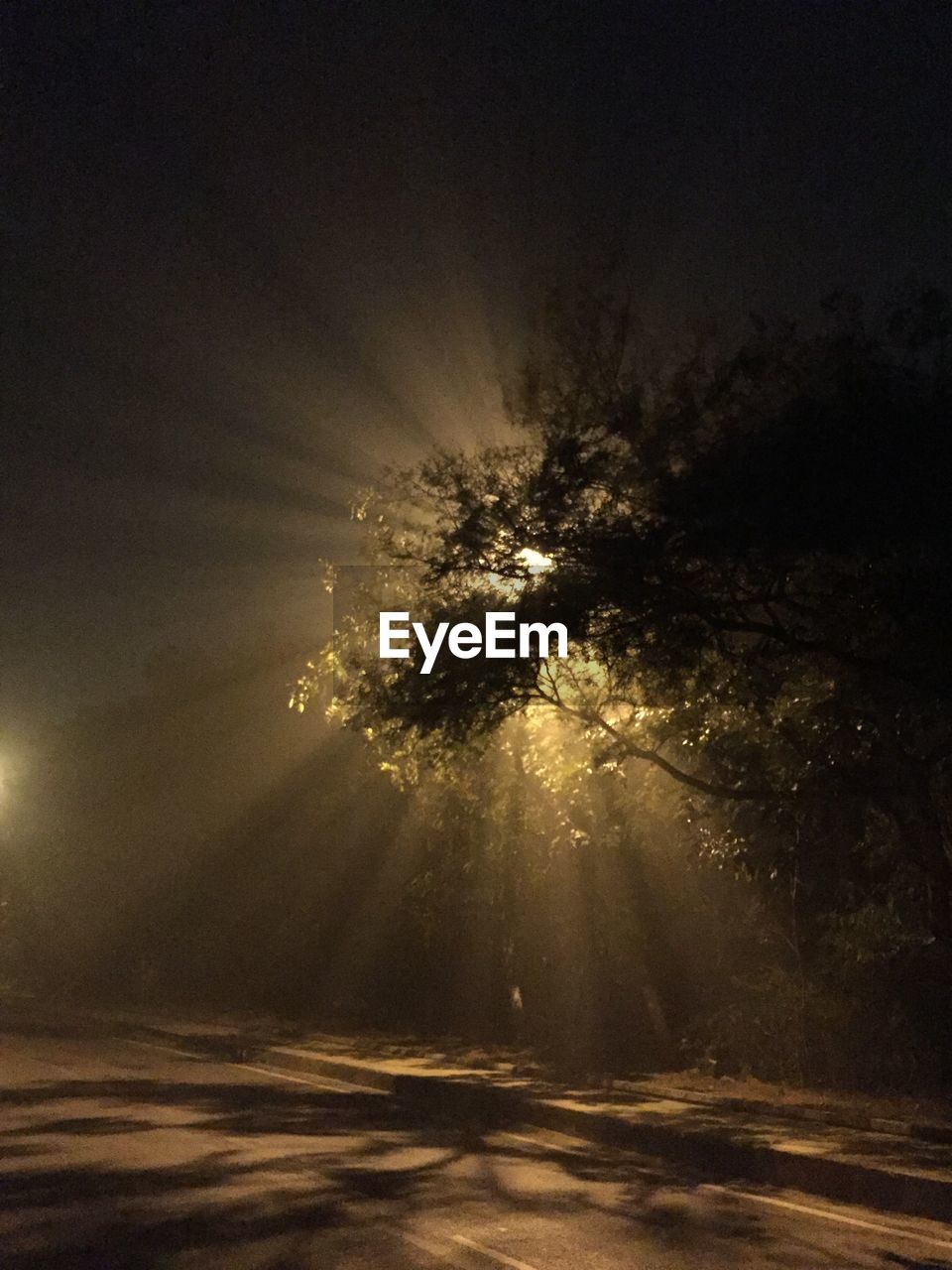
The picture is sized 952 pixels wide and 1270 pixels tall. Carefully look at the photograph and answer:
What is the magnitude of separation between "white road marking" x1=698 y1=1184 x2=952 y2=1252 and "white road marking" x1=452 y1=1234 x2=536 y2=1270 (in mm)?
2660

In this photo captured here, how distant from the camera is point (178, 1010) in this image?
1113 inches

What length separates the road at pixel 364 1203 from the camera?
750 cm

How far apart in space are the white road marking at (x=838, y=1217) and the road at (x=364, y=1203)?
0.7 inches

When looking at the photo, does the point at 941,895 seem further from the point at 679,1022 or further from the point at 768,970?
the point at 679,1022

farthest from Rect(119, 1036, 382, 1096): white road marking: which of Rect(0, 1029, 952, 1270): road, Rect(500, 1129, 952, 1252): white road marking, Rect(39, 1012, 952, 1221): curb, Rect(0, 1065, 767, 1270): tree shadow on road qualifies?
Rect(500, 1129, 952, 1252): white road marking

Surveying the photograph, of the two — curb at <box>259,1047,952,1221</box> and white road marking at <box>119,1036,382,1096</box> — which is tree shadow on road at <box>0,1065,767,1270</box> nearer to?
curb at <box>259,1047,952,1221</box>

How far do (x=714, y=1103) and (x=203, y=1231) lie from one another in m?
7.62

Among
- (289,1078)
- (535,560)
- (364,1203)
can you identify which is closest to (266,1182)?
(364,1203)

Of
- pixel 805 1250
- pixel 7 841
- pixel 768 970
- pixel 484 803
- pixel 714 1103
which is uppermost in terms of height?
pixel 7 841

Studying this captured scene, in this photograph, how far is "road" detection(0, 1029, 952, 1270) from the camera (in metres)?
7.50

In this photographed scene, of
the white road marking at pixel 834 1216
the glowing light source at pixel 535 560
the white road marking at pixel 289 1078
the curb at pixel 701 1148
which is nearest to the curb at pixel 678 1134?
the curb at pixel 701 1148

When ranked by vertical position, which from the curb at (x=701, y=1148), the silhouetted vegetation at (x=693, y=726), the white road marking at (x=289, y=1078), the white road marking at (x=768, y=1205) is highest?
the silhouetted vegetation at (x=693, y=726)

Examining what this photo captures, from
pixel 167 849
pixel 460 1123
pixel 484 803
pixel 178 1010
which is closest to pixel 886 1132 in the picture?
pixel 460 1123

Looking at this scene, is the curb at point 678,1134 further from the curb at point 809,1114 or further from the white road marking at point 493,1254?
the white road marking at point 493,1254
